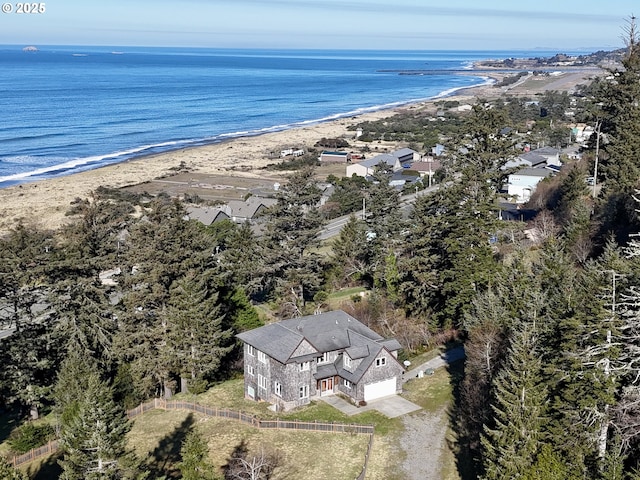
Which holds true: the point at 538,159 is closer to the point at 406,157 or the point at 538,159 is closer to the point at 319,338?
the point at 406,157

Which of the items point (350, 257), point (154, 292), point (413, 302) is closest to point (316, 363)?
point (154, 292)

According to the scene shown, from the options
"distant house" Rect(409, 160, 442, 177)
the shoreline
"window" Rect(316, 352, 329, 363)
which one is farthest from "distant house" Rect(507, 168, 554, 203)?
the shoreline

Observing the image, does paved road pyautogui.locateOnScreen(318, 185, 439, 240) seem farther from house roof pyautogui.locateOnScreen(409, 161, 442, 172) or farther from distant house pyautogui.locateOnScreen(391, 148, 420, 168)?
distant house pyautogui.locateOnScreen(391, 148, 420, 168)

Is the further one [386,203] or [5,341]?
[386,203]

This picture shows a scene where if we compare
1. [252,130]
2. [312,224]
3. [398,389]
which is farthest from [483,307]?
[252,130]

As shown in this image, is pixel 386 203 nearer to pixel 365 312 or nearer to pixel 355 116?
pixel 365 312

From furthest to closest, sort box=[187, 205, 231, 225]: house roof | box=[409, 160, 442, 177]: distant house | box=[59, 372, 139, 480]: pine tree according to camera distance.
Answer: box=[409, 160, 442, 177]: distant house < box=[187, 205, 231, 225]: house roof < box=[59, 372, 139, 480]: pine tree
